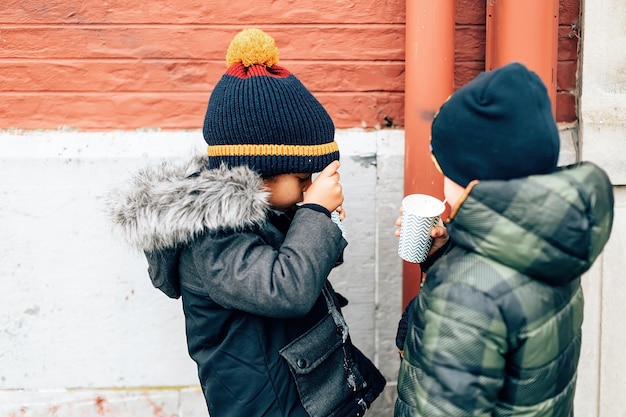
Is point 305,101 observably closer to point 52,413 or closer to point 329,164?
point 329,164

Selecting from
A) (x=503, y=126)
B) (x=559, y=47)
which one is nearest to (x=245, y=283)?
(x=503, y=126)

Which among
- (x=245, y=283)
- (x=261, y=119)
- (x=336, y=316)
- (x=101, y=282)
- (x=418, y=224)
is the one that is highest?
(x=261, y=119)

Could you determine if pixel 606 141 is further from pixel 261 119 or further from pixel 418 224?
pixel 261 119

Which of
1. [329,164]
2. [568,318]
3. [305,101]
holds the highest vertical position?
[305,101]

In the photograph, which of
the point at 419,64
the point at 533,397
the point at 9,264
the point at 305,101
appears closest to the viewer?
the point at 533,397

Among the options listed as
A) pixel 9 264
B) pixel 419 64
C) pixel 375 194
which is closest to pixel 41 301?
pixel 9 264

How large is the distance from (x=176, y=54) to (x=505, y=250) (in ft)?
5.95

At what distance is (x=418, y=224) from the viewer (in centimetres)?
175

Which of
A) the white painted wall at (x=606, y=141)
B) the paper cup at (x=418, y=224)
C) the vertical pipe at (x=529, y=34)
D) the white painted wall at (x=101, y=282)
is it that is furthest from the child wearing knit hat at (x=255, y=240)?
the white painted wall at (x=606, y=141)

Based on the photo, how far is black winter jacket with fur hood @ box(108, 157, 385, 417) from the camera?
167 centimetres

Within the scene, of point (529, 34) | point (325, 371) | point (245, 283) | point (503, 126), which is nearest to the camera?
point (503, 126)

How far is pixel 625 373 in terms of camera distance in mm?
2779

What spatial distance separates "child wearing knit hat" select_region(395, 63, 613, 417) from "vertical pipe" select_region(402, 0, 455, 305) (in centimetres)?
101

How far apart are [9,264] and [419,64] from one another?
198 cm
